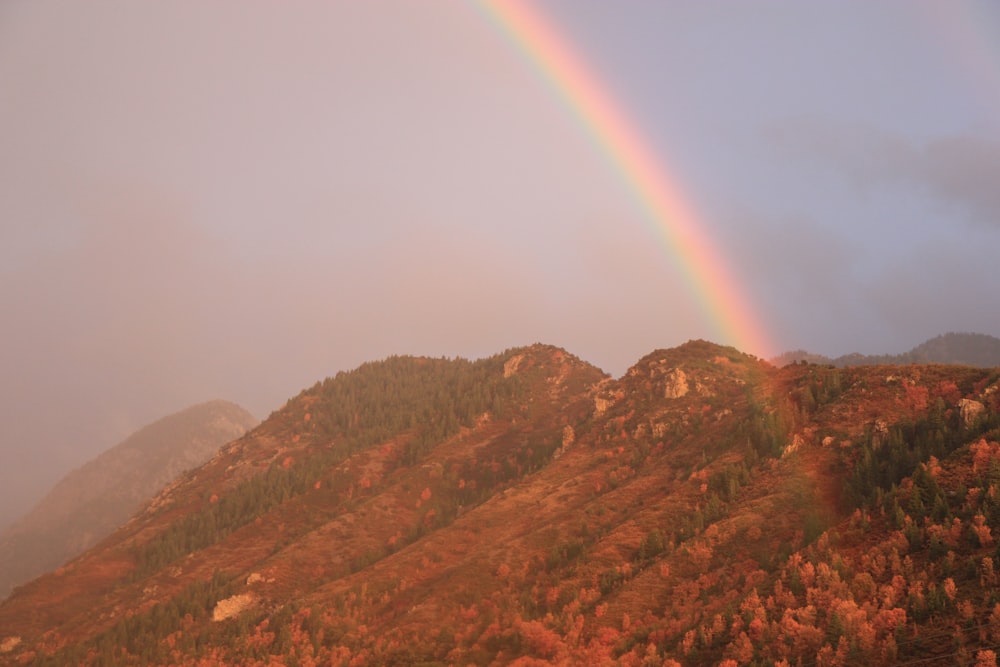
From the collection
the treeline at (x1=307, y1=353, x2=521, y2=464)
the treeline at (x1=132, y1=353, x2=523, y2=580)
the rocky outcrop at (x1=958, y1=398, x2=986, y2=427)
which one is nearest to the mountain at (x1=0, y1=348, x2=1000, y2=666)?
the rocky outcrop at (x1=958, y1=398, x2=986, y2=427)

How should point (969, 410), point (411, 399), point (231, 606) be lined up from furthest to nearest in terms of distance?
point (411, 399) < point (231, 606) < point (969, 410)

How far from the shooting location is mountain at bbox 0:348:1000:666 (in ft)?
136

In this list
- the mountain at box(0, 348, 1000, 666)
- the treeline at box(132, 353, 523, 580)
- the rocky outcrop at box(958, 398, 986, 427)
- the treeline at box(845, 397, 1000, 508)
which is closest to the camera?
the mountain at box(0, 348, 1000, 666)

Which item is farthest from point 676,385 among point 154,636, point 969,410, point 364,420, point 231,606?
point 154,636

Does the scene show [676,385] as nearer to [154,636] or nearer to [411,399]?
[411,399]

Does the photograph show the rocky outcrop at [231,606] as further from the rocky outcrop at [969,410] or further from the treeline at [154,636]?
the rocky outcrop at [969,410]

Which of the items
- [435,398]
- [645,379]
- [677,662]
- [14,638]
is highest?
[435,398]

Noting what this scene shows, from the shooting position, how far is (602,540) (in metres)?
67.7

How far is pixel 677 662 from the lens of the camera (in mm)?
42062

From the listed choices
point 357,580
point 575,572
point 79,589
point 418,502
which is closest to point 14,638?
point 79,589

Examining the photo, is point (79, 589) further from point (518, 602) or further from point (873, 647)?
point (873, 647)

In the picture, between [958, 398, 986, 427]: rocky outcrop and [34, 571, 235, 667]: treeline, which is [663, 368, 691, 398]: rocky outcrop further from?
[34, 571, 235, 667]: treeline

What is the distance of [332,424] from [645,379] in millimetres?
86392

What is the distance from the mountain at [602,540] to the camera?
4134 centimetres
